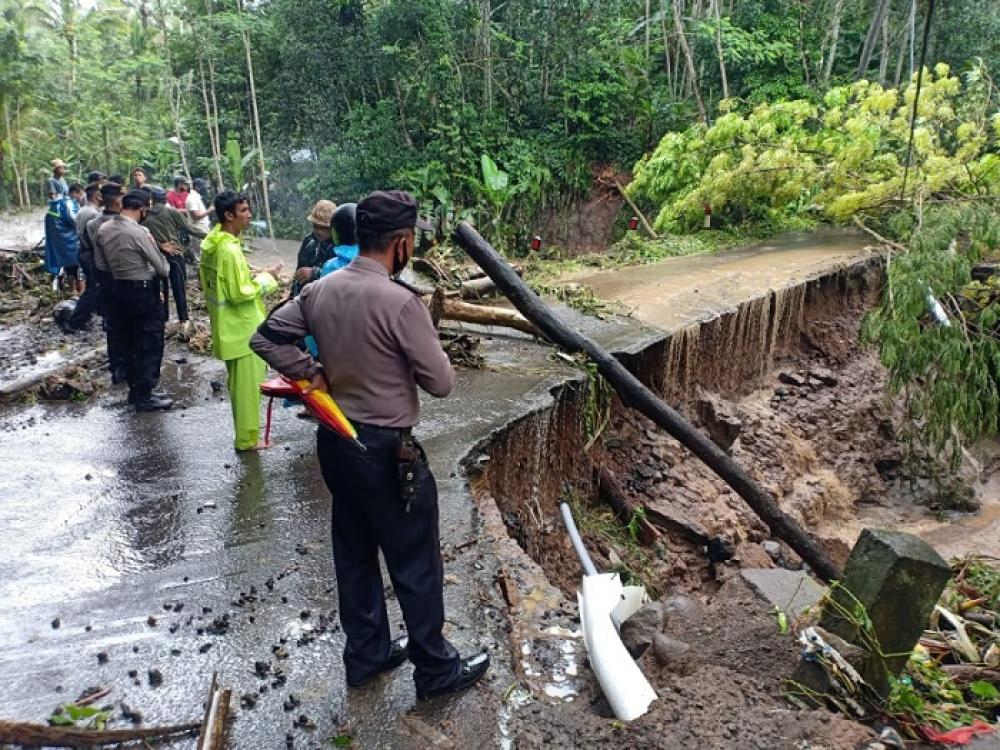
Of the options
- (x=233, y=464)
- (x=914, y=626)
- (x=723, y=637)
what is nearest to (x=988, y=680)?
Answer: (x=914, y=626)

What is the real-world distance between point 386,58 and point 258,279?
525 inches

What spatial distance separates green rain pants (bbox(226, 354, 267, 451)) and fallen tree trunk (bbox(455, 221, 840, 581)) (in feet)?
7.54

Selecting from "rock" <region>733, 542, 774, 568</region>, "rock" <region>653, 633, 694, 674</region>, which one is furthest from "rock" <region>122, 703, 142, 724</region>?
"rock" <region>733, 542, 774, 568</region>

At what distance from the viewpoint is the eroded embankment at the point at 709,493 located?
120 inches

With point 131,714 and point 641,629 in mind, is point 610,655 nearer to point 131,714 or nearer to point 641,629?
point 641,629

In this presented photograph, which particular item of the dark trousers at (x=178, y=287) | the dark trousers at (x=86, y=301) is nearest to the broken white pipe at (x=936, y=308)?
the dark trousers at (x=178, y=287)

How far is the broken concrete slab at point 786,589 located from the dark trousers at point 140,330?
5.09 metres

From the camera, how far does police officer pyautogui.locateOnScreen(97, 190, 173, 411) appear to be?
6176mm

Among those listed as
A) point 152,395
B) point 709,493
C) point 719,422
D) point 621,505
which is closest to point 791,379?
point 719,422

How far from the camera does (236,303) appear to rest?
5379 mm

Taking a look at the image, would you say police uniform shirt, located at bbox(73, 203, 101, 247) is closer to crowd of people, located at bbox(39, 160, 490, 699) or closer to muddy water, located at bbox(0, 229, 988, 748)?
muddy water, located at bbox(0, 229, 988, 748)

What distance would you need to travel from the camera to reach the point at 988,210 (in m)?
8.14

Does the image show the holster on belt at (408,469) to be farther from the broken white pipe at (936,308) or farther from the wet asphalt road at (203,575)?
the broken white pipe at (936,308)

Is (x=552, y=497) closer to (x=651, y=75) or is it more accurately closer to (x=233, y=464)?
(x=233, y=464)
